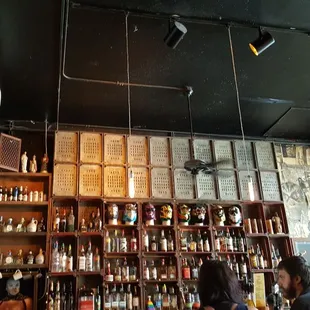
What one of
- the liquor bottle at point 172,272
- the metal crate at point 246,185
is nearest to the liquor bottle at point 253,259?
the metal crate at point 246,185

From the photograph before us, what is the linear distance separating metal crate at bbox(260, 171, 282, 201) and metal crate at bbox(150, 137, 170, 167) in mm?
1552

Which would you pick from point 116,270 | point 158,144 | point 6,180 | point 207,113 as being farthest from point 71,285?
point 207,113

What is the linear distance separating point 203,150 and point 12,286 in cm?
329

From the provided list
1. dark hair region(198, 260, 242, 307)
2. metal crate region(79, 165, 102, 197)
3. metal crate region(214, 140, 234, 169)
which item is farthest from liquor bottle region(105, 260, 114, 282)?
dark hair region(198, 260, 242, 307)

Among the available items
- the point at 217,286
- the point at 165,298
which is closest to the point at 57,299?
the point at 165,298

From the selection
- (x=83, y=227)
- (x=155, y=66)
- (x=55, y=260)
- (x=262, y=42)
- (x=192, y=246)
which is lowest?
(x=55, y=260)

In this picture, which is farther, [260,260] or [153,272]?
[260,260]

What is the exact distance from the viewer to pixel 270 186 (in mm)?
6152

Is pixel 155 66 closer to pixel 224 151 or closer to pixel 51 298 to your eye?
pixel 224 151

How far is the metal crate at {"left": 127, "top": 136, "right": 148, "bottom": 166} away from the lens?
18.9 ft

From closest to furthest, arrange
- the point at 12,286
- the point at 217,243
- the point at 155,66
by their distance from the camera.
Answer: the point at 155,66 < the point at 12,286 < the point at 217,243

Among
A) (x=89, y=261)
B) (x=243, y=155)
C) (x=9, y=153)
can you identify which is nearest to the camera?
(x=89, y=261)

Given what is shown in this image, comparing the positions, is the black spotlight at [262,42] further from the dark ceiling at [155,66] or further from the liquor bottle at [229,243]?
the liquor bottle at [229,243]

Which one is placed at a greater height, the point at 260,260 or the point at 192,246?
the point at 192,246
